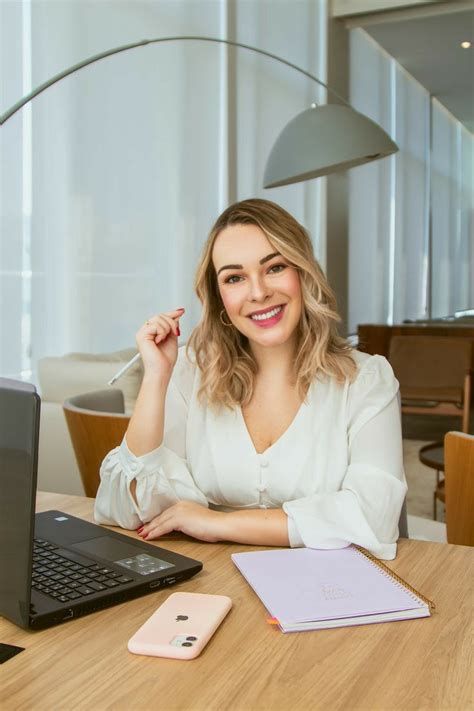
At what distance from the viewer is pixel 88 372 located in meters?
3.59

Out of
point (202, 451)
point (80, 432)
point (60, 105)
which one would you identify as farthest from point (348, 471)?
point (60, 105)

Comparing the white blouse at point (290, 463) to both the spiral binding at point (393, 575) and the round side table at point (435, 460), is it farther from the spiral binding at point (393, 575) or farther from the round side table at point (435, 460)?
the round side table at point (435, 460)

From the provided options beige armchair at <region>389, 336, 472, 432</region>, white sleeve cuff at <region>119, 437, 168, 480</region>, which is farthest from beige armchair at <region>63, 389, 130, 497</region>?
beige armchair at <region>389, 336, 472, 432</region>

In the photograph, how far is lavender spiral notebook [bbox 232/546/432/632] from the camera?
40.1 inches

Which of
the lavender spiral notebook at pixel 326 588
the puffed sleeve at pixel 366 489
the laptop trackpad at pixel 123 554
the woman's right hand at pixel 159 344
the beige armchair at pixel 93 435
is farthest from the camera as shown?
the beige armchair at pixel 93 435

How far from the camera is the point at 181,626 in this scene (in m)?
0.98

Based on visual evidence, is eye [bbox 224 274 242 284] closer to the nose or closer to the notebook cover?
the nose

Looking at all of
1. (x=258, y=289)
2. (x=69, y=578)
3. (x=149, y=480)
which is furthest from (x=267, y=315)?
(x=69, y=578)

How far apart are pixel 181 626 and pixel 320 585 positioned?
233 millimetres

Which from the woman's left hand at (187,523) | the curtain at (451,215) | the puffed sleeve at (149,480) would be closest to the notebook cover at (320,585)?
the woman's left hand at (187,523)

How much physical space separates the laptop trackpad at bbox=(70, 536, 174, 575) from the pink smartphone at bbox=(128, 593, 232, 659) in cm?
11

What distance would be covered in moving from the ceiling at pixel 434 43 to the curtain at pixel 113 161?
1930mm

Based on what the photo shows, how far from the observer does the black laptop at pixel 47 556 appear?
87 centimetres

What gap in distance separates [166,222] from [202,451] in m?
3.19
